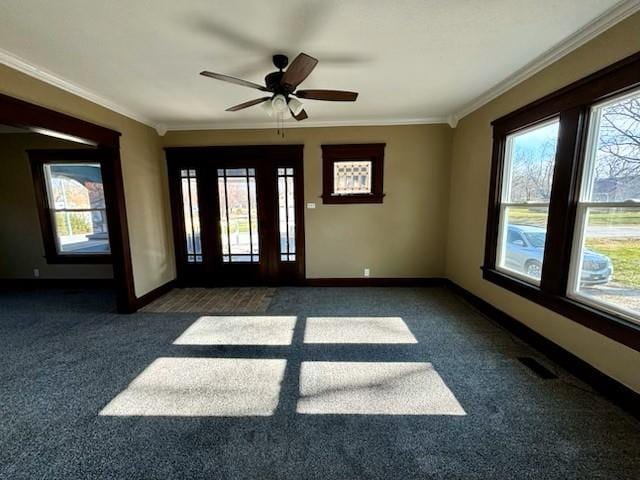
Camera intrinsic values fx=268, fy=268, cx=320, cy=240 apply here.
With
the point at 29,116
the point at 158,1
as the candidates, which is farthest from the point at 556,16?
the point at 29,116

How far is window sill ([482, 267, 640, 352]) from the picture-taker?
5.85ft

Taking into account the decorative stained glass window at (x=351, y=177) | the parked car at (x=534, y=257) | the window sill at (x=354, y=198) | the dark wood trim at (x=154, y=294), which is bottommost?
the dark wood trim at (x=154, y=294)

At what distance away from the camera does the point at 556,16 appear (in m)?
1.80

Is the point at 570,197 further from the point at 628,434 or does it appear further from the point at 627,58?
the point at 628,434

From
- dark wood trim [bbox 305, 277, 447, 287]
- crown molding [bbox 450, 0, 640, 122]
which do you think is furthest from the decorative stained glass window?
crown molding [bbox 450, 0, 640, 122]

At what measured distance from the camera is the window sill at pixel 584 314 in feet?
5.85

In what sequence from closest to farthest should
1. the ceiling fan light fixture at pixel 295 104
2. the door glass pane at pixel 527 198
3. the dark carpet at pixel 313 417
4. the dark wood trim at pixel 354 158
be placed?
the dark carpet at pixel 313 417
the ceiling fan light fixture at pixel 295 104
the door glass pane at pixel 527 198
the dark wood trim at pixel 354 158

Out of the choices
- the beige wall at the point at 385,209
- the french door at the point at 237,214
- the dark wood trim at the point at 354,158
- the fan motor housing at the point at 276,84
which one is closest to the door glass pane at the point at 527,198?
the beige wall at the point at 385,209

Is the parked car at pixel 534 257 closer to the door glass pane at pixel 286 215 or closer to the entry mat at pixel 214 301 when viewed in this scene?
the door glass pane at pixel 286 215

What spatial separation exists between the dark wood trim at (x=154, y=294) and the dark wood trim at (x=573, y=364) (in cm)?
454

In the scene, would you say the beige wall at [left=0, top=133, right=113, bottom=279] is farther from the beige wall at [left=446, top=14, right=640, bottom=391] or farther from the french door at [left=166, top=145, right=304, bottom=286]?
the beige wall at [left=446, top=14, right=640, bottom=391]

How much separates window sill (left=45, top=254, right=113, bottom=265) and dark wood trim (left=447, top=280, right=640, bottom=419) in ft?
19.3

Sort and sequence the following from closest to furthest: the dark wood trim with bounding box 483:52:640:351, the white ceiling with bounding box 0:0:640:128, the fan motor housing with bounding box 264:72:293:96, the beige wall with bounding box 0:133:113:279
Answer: the white ceiling with bounding box 0:0:640:128, the dark wood trim with bounding box 483:52:640:351, the fan motor housing with bounding box 264:72:293:96, the beige wall with bounding box 0:133:113:279

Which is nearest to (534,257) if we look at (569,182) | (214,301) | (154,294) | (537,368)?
(569,182)
